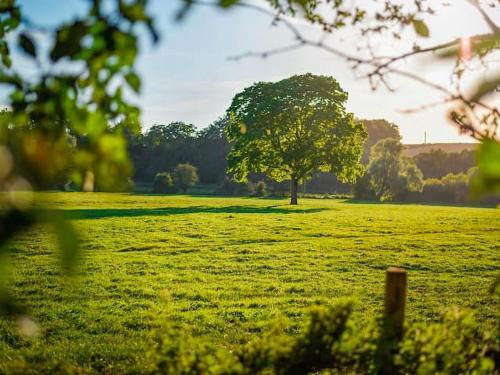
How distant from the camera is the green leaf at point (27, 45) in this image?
5.64ft

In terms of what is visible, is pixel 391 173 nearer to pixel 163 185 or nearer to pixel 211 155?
pixel 163 185

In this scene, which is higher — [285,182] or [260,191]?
[285,182]

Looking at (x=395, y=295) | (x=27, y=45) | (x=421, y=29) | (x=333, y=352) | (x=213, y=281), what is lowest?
(x=213, y=281)

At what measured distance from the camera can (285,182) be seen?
225 ft

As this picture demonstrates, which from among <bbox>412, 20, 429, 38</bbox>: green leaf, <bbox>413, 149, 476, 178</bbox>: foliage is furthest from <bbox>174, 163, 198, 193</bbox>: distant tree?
<bbox>412, 20, 429, 38</bbox>: green leaf

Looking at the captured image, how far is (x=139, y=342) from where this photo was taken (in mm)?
6598

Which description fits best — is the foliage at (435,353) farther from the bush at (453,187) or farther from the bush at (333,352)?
the bush at (453,187)

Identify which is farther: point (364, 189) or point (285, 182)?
point (285, 182)

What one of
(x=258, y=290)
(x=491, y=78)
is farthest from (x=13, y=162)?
(x=258, y=290)

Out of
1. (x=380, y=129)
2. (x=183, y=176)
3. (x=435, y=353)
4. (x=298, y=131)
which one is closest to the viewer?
(x=435, y=353)

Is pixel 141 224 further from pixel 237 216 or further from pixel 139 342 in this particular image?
pixel 139 342

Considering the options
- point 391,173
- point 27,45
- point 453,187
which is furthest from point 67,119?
point 453,187

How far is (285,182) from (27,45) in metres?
67.1

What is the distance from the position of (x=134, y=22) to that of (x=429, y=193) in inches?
2435
